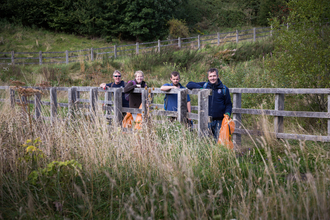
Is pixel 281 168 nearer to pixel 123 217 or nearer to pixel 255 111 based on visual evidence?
pixel 255 111

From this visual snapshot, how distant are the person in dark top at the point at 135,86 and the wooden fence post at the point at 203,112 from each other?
1651 mm

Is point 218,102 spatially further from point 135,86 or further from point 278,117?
point 135,86

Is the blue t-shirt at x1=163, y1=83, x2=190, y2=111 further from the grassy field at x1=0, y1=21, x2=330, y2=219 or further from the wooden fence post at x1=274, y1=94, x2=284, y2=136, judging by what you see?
the wooden fence post at x1=274, y1=94, x2=284, y2=136

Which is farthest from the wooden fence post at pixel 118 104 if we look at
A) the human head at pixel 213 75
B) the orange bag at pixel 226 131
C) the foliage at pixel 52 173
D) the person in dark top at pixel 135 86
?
the foliage at pixel 52 173

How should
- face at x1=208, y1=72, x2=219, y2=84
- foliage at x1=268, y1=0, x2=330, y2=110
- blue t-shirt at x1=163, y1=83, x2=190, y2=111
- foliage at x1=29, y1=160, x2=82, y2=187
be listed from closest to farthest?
foliage at x1=29, y1=160, x2=82, y2=187 → face at x1=208, y1=72, x2=219, y2=84 → blue t-shirt at x1=163, y1=83, x2=190, y2=111 → foliage at x1=268, y1=0, x2=330, y2=110

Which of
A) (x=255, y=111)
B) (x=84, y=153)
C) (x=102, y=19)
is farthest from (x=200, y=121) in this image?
(x=102, y=19)

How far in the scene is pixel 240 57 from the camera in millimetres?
15961

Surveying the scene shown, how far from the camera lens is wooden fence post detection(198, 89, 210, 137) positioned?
4664 millimetres

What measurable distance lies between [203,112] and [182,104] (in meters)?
0.42

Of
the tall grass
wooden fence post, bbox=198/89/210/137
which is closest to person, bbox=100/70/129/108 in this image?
wooden fence post, bbox=198/89/210/137

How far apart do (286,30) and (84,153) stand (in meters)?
6.15

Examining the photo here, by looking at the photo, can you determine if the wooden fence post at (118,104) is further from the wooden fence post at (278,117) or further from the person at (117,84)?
the wooden fence post at (278,117)

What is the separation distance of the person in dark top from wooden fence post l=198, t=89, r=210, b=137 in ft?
5.42

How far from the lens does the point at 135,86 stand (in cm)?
577
